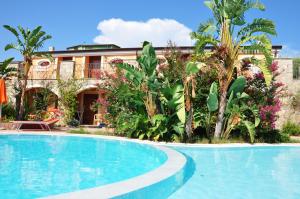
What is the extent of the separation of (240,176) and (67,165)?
4.29 meters

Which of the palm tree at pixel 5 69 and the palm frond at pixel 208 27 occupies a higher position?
the palm frond at pixel 208 27

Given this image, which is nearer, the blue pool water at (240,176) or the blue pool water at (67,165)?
the blue pool water at (240,176)

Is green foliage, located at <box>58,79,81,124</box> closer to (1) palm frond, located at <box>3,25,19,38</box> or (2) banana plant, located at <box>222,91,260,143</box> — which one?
(1) palm frond, located at <box>3,25,19,38</box>

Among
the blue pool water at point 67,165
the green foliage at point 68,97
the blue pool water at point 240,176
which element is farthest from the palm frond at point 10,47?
the blue pool water at point 240,176

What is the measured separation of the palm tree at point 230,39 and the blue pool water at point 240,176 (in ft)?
11.5

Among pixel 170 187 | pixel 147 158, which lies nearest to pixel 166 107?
pixel 147 158

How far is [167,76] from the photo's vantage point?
553 inches

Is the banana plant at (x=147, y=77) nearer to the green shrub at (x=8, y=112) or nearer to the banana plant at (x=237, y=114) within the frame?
the banana plant at (x=237, y=114)

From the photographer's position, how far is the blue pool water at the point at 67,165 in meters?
5.51

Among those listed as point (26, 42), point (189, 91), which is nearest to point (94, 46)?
point (26, 42)

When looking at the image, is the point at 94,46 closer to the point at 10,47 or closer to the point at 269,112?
the point at 10,47

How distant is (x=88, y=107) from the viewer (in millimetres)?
25234

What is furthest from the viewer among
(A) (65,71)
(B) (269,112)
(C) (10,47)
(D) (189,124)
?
(A) (65,71)

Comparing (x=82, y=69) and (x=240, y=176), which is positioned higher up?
(x=82, y=69)
